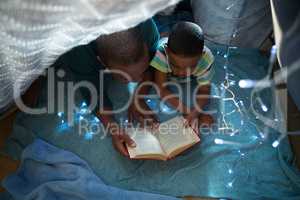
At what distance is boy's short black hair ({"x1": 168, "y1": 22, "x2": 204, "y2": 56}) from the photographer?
3.99 feet

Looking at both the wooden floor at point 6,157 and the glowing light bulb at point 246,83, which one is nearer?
the wooden floor at point 6,157

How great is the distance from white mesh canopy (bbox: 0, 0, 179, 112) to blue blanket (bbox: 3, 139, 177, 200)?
57 centimetres

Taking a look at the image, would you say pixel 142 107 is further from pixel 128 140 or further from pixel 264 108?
pixel 264 108

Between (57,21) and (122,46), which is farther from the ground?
(57,21)

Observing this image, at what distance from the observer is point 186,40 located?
1.21 m

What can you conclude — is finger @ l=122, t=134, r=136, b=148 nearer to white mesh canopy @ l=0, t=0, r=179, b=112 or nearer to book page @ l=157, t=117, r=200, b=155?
book page @ l=157, t=117, r=200, b=155

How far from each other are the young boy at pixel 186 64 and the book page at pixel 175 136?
0.05 metres

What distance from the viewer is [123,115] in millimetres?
1538

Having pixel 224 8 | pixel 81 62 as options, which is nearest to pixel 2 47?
pixel 81 62

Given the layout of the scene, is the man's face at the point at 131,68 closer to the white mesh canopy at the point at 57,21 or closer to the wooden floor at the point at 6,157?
the white mesh canopy at the point at 57,21

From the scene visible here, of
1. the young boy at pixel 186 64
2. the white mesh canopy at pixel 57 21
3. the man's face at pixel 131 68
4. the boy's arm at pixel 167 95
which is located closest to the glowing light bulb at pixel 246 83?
the young boy at pixel 186 64

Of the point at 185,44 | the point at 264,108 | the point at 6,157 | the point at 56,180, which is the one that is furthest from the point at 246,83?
the point at 6,157

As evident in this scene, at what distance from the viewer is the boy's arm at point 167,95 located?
1.52m

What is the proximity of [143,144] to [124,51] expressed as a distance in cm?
39
